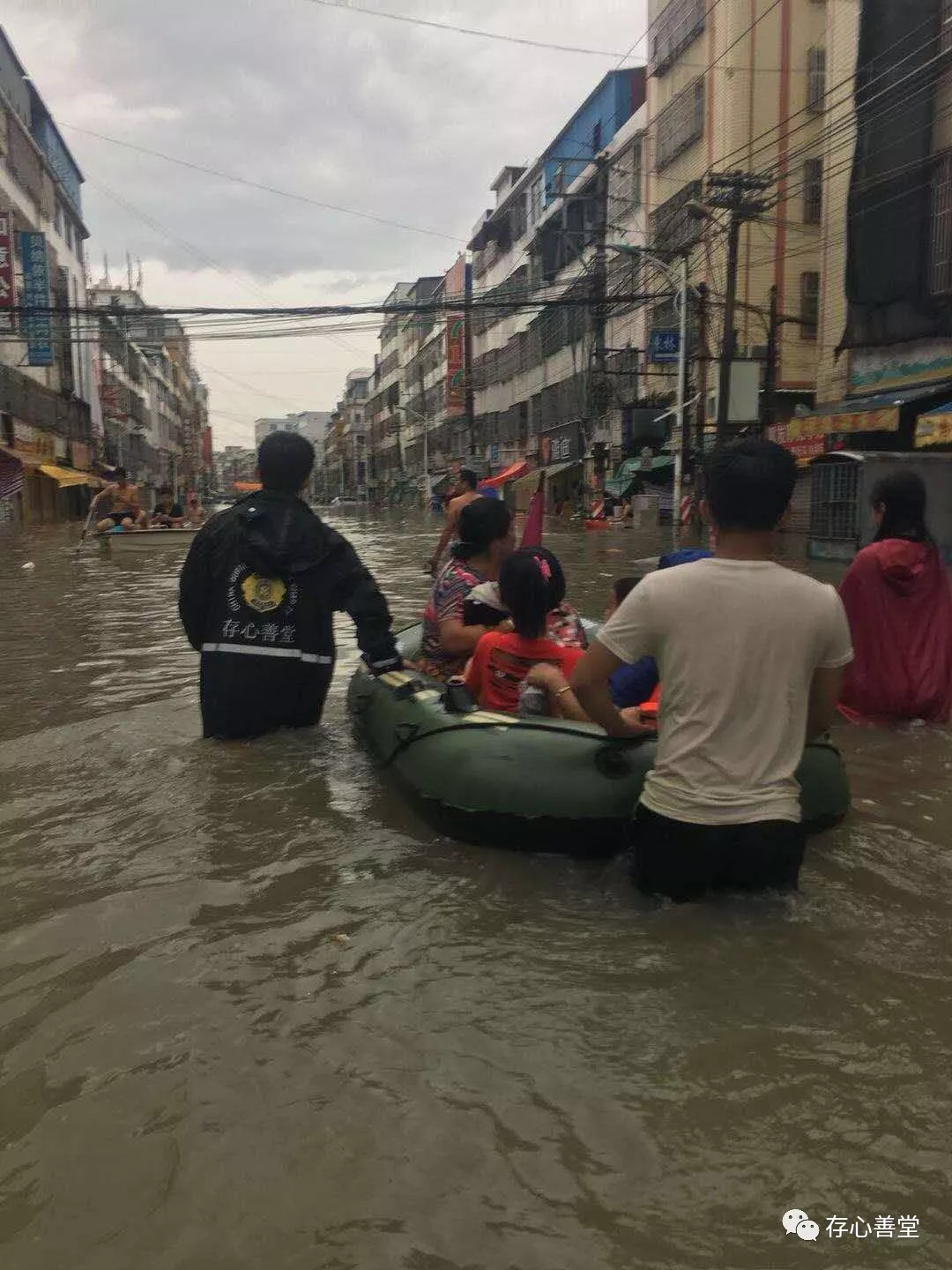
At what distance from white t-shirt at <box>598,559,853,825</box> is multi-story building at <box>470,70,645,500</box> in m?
23.9

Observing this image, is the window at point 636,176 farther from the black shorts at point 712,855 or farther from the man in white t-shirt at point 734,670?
the black shorts at point 712,855

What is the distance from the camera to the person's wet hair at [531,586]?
3.90 metres

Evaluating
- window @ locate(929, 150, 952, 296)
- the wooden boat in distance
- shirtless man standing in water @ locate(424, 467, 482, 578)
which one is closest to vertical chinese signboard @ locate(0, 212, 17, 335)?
the wooden boat in distance

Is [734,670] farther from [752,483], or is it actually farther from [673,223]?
[673,223]

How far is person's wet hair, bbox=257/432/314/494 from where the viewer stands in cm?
485

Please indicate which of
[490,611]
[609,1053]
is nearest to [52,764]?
[490,611]

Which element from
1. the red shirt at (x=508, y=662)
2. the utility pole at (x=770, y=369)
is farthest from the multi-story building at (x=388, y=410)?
Answer: the red shirt at (x=508, y=662)

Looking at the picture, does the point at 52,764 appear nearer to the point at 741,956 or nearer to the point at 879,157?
the point at 741,956

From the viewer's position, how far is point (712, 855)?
9.80ft

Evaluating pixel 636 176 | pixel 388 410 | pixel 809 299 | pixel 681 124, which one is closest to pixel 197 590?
pixel 809 299

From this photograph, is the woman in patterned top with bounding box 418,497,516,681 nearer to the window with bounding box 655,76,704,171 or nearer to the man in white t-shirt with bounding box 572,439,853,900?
the man in white t-shirt with bounding box 572,439,853,900

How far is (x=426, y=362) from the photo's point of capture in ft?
239

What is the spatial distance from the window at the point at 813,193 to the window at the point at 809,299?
1384 mm

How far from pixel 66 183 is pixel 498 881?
171 ft
